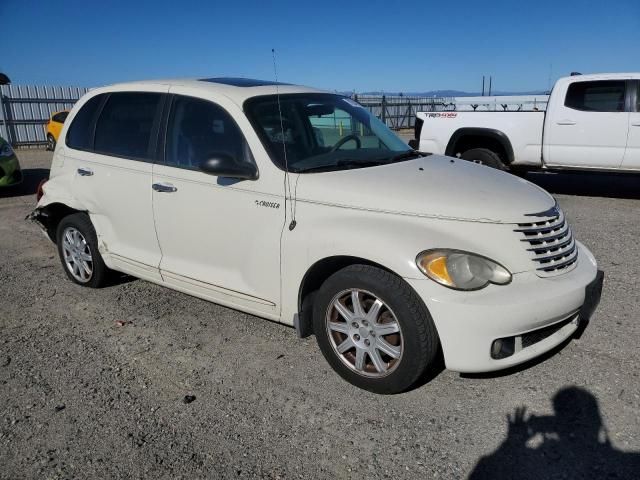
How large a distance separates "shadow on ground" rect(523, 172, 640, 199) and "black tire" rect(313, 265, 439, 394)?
724cm

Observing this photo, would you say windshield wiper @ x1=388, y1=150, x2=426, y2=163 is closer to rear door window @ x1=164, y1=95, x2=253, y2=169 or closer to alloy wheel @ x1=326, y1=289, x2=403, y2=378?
rear door window @ x1=164, y1=95, x2=253, y2=169

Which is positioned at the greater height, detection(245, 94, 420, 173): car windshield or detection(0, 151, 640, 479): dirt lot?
detection(245, 94, 420, 173): car windshield

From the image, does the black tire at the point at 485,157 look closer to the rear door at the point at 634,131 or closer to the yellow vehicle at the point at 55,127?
the rear door at the point at 634,131

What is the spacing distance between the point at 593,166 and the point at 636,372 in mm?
6200

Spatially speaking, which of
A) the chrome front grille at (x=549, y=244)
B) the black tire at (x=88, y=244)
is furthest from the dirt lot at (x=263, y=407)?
the chrome front grille at (x=549, y=244)

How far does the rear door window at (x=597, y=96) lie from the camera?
8328 mm

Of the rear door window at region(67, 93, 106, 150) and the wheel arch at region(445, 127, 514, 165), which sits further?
the wheel arch at region(445, 127, 514, 165)

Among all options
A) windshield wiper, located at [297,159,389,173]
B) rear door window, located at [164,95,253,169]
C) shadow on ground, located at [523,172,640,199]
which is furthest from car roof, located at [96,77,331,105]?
shadow on ground, located at [523,172,640,199]

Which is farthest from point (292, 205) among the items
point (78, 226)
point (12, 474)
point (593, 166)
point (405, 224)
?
point (593, 166)

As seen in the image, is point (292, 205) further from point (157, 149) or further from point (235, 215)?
point (157, 149)

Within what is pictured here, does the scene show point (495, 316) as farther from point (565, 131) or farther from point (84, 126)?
point (565, 131)

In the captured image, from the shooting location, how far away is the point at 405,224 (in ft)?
9.56

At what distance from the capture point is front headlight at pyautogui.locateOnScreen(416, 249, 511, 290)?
2.73m

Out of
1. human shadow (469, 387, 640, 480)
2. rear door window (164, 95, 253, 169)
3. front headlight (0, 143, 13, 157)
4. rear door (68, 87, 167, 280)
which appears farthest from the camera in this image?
front headlight (0, 143, 13, 157)
